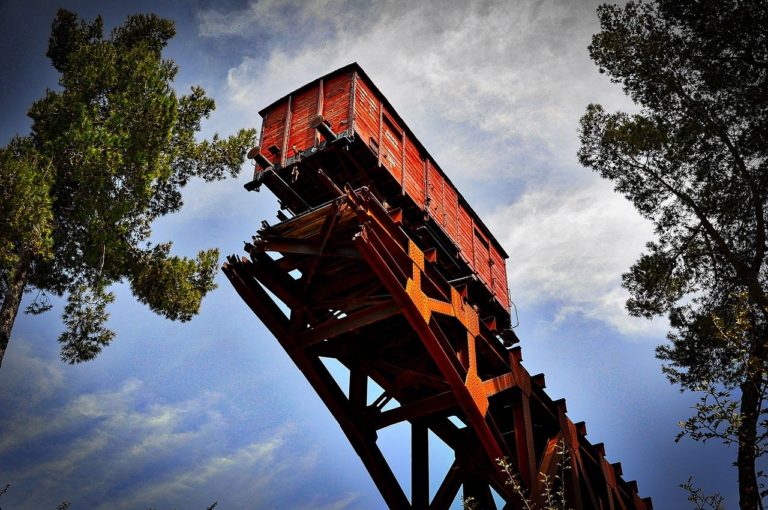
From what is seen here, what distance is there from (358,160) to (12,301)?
7094 mm

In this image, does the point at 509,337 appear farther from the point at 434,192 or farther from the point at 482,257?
the point at 434,192

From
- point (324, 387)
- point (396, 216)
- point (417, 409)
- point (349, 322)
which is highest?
point (396, 216)

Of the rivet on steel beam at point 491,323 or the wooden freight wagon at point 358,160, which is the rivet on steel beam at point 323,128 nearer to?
the wooden freight wagon at point 358,160

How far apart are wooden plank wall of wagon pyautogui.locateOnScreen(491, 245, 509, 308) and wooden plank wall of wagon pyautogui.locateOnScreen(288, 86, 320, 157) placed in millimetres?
5114

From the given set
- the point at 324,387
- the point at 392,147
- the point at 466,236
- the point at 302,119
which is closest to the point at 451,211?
the point at 466,236

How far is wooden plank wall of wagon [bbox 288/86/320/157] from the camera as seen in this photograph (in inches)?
398

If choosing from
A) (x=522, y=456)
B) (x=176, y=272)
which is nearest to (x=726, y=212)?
(x=522, y=456)

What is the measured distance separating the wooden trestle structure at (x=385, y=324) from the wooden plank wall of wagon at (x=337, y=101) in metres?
0.25

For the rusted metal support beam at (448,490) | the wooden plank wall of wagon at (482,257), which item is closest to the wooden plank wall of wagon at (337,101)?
the wooden plank wall of wagon at (482,257)

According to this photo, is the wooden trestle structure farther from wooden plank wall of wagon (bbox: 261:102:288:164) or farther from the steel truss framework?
wooden plank wall of wagon (bbox: 261:102:288:164)

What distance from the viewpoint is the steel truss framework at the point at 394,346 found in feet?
28.6

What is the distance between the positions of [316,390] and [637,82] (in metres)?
9.24

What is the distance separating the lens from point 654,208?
13.2 metres

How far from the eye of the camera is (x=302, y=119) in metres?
10.5
